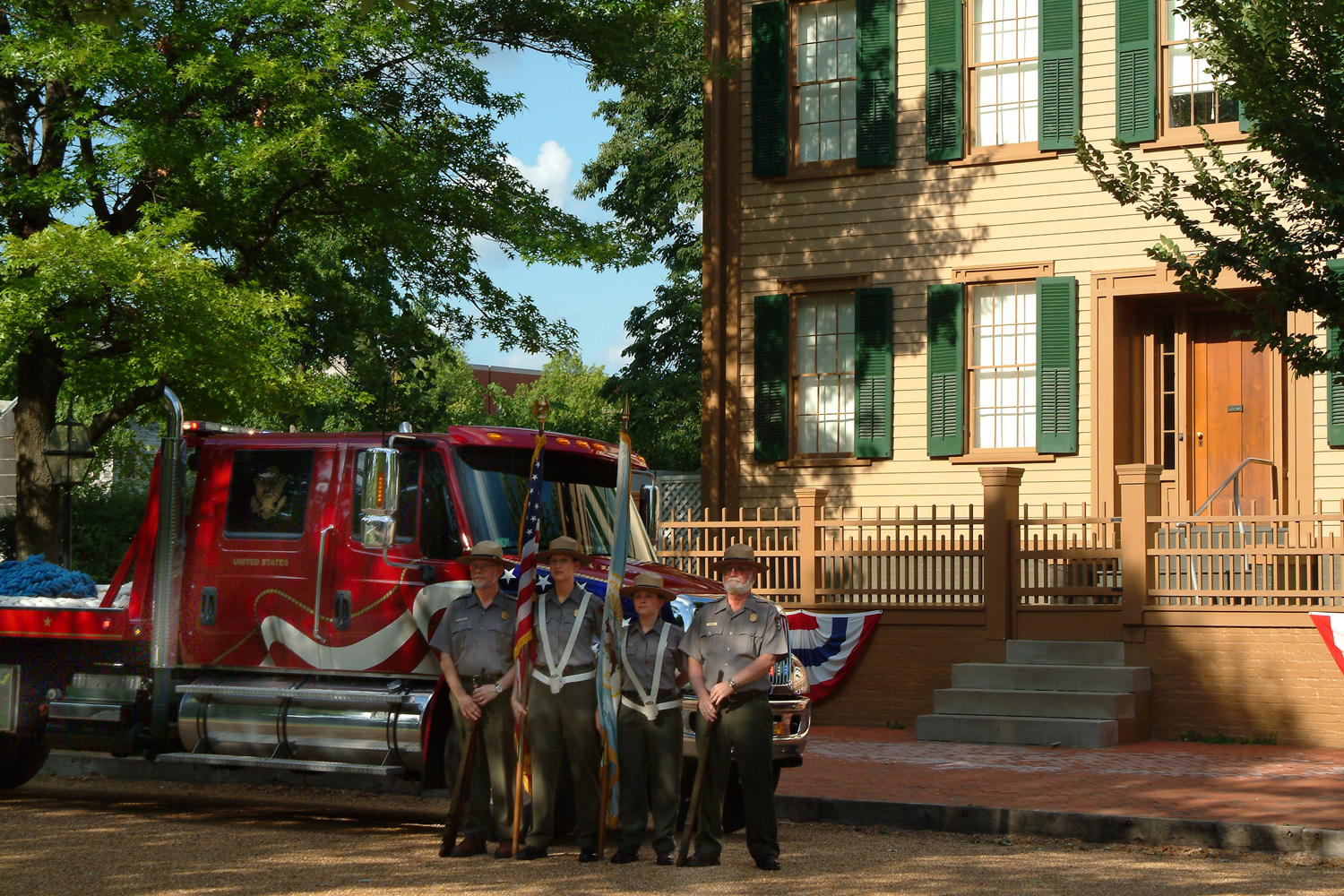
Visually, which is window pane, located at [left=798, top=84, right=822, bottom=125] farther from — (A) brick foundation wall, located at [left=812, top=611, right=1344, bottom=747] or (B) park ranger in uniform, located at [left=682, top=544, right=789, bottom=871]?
(B) park ranger in uniform, located at [left=682, top=544, right=789, bottom=871]

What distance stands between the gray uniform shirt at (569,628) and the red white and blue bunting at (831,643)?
6911 millimetres

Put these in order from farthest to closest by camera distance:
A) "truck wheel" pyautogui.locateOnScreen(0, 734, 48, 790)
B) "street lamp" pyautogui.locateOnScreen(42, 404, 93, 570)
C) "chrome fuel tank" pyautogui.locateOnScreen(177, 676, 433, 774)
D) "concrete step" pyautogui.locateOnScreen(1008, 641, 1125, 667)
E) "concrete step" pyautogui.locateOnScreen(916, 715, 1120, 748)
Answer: "concrete step" pyautogui.locateOnScreen(1008, 641, 1125, 667) < "concrete step" pyautogui.locateOnScreen(916, 715, 1120, 748) < "truck wheel" pyautogui.locateOnScreen(0, 734, 48, 790) < "street lamp" pyautogui.locateOnScreen(42, 404, 93, 570) < "chrome fuel tank" pyautogui.locateOnScreen(177, 676, 433, 774)

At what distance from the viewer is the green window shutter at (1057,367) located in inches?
683

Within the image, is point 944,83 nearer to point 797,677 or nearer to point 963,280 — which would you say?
point 963,280

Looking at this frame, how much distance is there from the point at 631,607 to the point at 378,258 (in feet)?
38.5

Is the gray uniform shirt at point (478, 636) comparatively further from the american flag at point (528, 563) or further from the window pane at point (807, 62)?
the window pane at point (807, 62)

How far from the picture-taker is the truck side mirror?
9.21 metres

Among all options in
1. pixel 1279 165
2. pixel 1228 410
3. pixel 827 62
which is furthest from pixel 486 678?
pixel 827 62

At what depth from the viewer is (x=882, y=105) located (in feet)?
60.9

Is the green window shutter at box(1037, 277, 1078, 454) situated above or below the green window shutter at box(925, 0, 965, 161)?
below

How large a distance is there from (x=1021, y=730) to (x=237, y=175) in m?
9.49

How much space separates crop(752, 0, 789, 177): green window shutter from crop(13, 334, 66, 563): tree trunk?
28.4 ft

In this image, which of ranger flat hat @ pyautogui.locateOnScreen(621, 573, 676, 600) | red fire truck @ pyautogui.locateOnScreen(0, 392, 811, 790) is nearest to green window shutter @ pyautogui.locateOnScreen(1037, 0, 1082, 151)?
A: red fire truck @ pyautogui.locateOnScreen(0, 392, 811, 790)

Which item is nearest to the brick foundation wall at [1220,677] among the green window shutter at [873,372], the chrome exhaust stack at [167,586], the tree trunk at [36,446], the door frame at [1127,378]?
the door frame at [1127,378]
